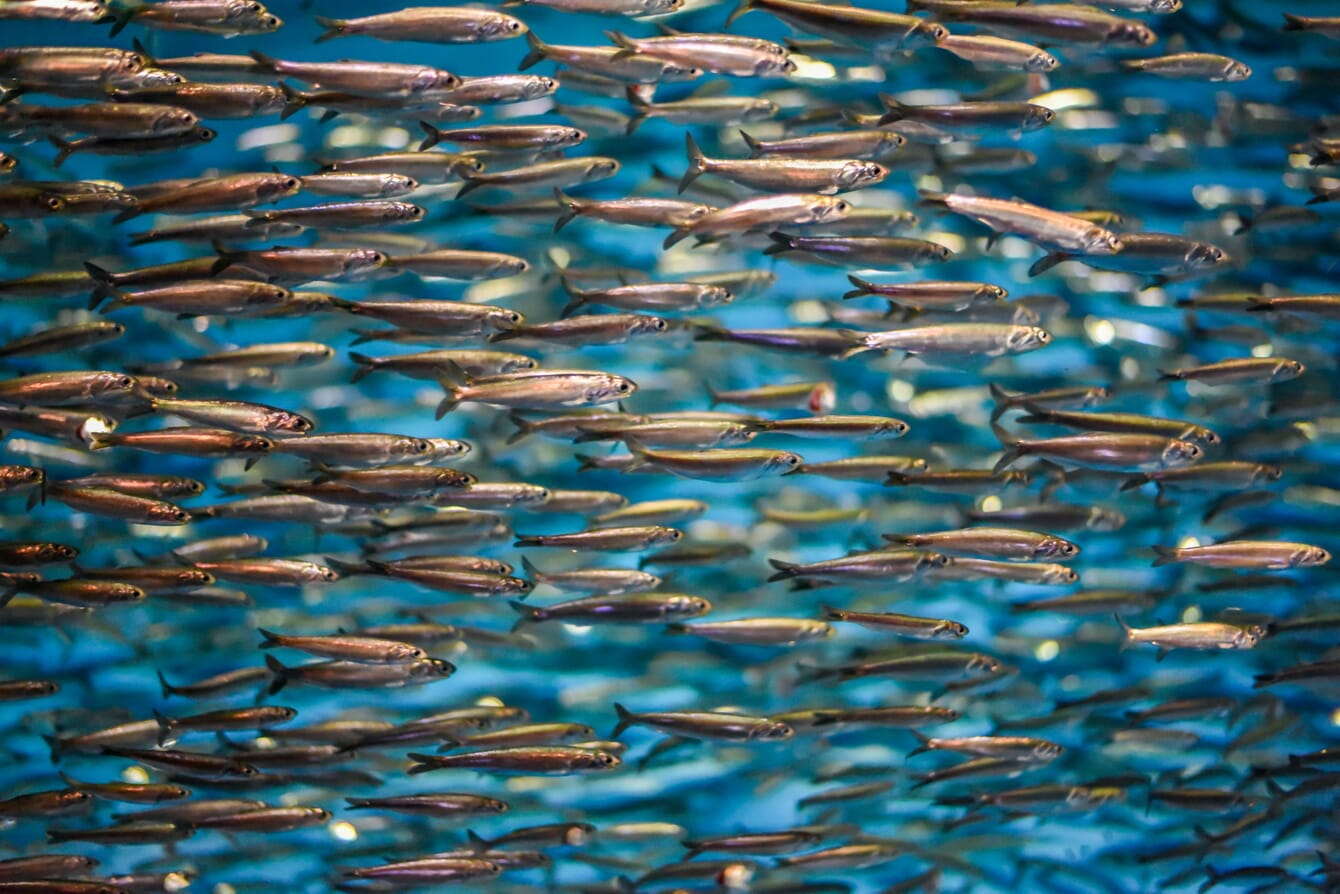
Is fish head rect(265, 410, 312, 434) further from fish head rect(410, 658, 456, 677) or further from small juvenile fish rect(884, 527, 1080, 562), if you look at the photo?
small juvenile fish rect(884, 527, 1080, 562)

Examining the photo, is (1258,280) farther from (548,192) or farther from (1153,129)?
(548,192)

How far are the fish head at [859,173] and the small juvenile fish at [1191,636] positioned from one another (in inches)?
85.2

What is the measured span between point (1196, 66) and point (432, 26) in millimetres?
3136

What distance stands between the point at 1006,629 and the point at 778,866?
69.9 inches

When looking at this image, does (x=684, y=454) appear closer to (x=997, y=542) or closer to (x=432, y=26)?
(x=997, y=542)

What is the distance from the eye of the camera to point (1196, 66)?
477 cm

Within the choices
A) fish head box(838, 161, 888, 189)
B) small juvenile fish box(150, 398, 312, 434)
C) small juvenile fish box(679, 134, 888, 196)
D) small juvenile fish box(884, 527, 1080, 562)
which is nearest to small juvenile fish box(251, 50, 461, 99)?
small juvenile fish box(679, 134, 888, 196)

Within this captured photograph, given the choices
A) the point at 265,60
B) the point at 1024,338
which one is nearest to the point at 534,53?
the point at 265,60

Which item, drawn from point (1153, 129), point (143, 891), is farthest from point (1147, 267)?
point (143, 891)

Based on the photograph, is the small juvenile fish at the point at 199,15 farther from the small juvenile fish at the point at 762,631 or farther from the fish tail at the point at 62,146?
the small juvenile fish at the point at 762,631

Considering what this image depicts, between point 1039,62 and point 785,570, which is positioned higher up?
point 1039,62

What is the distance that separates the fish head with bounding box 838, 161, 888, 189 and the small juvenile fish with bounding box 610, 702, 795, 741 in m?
2.24

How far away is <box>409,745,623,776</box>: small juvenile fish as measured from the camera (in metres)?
4.55

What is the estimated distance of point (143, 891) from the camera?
4.94m
